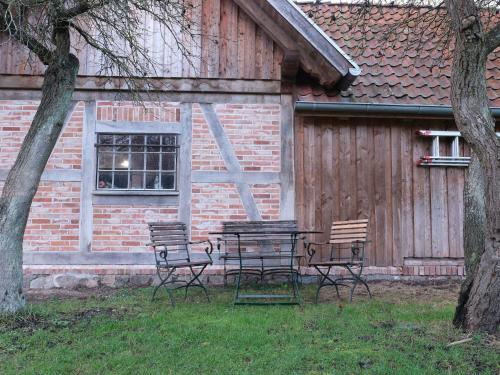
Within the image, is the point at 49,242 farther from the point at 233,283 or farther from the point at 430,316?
the point at 430,316

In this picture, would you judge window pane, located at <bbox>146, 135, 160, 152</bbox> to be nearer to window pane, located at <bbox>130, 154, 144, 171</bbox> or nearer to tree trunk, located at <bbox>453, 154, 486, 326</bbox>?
window pane, located at <bbox>130, 154, 144, 171</bbox>

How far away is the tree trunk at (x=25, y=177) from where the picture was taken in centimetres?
464

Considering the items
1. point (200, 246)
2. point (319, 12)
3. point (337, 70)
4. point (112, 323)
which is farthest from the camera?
point (319, 12)

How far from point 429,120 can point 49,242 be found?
5.53 meters

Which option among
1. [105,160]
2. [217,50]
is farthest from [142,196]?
[217,50]

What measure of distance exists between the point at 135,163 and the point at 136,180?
0.78ft

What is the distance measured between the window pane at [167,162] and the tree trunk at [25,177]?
2003 millimetres

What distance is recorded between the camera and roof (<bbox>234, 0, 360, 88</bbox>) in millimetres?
6285

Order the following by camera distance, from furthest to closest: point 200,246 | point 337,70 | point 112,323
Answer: point 200,246, point 337,70, point 112,323

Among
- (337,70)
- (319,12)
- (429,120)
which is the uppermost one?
(319,12)

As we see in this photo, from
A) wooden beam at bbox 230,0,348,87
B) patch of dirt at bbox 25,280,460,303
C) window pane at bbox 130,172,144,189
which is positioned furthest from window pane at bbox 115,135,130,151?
wooden beam at bbox 230,0,348,87

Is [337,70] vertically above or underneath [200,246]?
above

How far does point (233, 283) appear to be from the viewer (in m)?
6.70

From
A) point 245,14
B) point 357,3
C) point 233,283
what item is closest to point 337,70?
point 357,3
